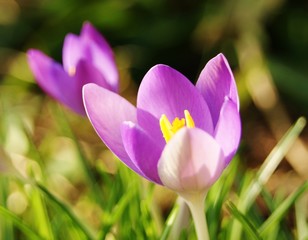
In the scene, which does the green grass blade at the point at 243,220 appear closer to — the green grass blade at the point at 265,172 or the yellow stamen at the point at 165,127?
the yellow stamen at the point at 165,127

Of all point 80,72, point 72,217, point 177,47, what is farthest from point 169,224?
point 177,47

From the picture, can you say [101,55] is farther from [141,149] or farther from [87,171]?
[141,149]

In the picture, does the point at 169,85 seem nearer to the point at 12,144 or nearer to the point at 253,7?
the point at 12,144

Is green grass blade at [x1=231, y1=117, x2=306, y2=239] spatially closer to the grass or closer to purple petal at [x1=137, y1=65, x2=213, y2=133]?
the grass

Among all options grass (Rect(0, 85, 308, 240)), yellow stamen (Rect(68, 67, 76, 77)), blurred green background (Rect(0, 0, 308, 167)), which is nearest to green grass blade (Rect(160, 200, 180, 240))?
grass (Rect(0, 85, 308, 240))

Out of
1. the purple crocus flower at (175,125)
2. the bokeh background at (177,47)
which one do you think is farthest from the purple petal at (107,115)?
the bokeh background at (177,47)

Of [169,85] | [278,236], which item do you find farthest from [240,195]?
[169,85]
